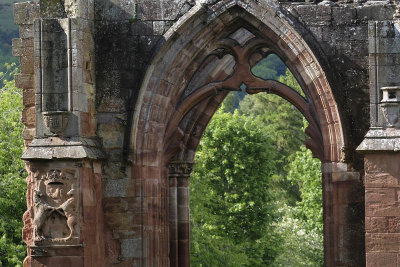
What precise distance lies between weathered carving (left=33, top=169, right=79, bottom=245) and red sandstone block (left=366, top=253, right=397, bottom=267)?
11.6 feet

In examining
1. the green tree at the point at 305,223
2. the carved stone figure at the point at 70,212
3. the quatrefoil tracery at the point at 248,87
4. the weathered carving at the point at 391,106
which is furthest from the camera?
the green tree at the point at 305,223

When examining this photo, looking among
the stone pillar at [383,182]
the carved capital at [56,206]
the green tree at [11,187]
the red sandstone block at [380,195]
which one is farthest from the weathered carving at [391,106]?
the green tree at [11,187]

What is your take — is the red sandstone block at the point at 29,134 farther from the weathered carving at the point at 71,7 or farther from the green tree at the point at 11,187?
the green tree at the point at 11,187

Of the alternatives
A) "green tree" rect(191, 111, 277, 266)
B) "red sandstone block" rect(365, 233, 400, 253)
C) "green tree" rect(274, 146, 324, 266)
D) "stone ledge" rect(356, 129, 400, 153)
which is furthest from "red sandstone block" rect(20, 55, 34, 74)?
"green tree" rect(274, 146, 324, 266)

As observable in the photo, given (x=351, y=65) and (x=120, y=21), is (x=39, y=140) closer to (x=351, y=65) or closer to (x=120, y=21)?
(x=120, y=21)

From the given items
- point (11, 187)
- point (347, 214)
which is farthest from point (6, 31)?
point (347, 214)

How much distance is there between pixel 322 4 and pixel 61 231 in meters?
4.29

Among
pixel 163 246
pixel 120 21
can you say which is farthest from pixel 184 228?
pixel 120 21

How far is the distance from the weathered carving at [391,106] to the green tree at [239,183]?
18.6 m

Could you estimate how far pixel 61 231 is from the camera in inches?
572

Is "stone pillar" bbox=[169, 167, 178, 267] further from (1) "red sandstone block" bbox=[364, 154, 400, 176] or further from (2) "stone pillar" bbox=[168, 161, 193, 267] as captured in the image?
(1) "red sandstone block" bbox=[364, 154, 400, 176]

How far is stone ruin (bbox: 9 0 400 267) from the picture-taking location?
14.5 meters

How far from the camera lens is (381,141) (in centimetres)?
1384

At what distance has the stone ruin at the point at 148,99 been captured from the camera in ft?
47.6
